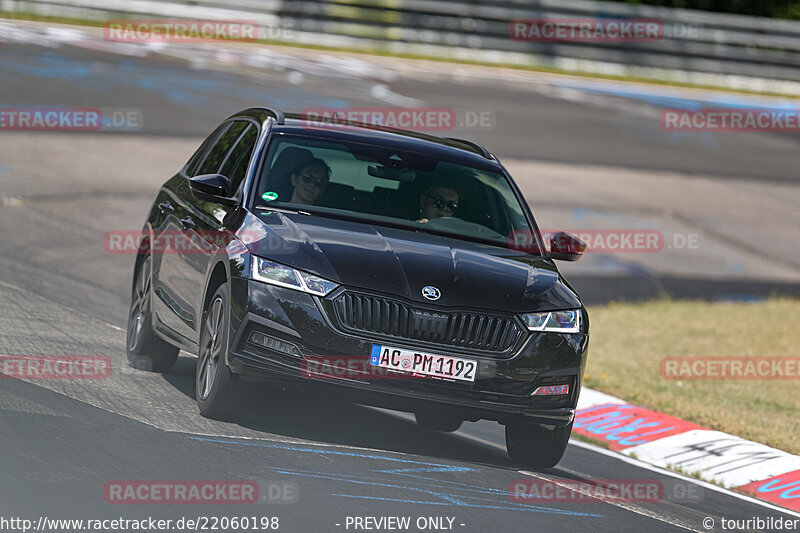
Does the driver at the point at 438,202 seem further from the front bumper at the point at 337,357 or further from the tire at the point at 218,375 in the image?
the tire at the point at 218,375

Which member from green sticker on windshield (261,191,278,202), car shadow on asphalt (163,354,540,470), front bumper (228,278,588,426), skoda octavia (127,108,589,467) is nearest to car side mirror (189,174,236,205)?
skoda octavia (127,108,589,467)

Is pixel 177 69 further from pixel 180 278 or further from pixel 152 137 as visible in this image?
pixel 180 278

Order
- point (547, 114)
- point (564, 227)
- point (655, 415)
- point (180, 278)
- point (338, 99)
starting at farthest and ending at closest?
point (547, 114) → point (338, 99) → point (564, 227) → point (655, 415) → point (180, 278)

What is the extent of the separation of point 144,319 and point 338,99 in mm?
14139

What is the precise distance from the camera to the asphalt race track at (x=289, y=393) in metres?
6.37

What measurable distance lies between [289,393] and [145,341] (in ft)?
3.61

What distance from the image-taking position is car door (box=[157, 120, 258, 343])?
7.82 metres

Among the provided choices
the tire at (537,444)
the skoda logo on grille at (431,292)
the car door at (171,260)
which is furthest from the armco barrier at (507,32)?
the skoda logo on grille at (431,292)

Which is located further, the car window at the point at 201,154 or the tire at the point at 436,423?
the car window at the point at 201,154

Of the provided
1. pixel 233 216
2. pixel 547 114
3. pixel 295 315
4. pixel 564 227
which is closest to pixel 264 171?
pixel 233 216

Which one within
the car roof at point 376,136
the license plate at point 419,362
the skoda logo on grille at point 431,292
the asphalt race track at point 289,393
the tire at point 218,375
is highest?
the car roof at point 376,136

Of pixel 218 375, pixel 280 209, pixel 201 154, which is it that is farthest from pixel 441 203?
pixel 201 154

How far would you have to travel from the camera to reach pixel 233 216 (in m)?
7.73

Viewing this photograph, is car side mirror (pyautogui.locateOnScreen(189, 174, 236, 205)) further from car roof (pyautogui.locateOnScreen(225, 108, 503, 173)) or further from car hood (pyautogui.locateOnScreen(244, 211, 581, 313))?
car roof (pyautogui.locateOnScreen(225, 108, 503, 173))
